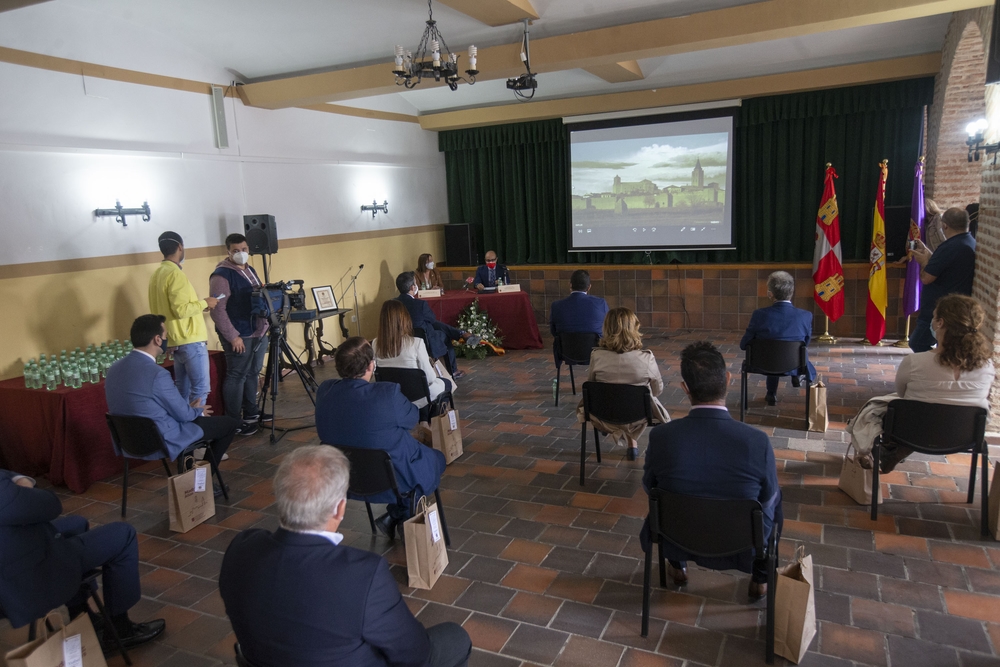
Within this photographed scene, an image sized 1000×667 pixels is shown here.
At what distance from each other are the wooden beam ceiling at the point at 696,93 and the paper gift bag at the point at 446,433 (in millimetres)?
5912

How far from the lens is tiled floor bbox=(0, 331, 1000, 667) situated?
249 centimetres

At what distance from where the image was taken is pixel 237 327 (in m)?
5.17

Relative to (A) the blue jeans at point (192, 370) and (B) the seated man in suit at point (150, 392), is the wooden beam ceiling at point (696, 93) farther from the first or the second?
(B) the seated man in suit at point (150, 392)

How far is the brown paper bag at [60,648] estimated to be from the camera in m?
1.99

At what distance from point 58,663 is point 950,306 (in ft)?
12.9

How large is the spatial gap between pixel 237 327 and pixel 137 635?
2.87m

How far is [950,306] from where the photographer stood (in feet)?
10.3

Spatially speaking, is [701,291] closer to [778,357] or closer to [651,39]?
[651,39]

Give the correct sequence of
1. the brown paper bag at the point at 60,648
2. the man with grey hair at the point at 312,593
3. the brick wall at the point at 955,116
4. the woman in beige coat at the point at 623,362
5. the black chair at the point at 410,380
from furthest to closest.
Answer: the brick wall at the point at 955,116
the black chair at the point at 410,380
the woman in beige coat at the point at 623,362
the brown paper bag at the point at 60,648
the man with grey hair at the point at 312,593

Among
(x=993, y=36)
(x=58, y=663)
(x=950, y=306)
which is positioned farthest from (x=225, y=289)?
(x=993, y=36)

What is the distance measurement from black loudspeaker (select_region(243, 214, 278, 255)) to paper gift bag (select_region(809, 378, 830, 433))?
16.8 ft

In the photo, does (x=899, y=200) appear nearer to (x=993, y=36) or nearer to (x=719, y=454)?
(x=993, y=36)

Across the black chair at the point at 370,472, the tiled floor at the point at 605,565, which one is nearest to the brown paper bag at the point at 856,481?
the tiled floor at the point at 605,565

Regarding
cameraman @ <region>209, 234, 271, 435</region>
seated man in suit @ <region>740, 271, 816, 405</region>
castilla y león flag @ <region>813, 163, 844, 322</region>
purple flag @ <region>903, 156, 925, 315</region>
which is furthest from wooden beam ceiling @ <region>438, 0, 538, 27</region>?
purple flag @ <region>903, 156, 925, 315</region>
